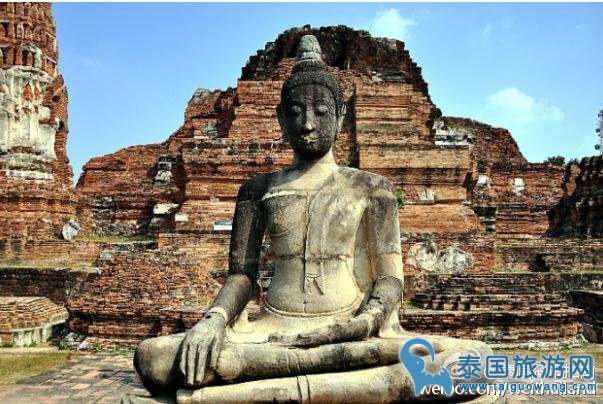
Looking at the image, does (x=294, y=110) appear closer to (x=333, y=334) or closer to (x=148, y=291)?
(x=333, y=334)

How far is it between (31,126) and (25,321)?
8.69 metres

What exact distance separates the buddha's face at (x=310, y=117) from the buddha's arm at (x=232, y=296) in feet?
1.83

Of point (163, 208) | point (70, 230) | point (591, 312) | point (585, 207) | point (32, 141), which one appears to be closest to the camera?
point (591, 312)

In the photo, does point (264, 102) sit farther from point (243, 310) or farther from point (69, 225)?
point (243, 310)

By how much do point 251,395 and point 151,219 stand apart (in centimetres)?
1822

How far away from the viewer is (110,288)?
10.6 metres

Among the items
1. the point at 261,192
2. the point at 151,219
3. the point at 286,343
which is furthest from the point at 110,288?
the point at 151,219

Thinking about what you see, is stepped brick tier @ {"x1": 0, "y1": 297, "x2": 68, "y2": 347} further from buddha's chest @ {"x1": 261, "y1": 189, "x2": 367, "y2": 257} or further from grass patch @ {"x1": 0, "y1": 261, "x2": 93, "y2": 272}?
buddha's chest @ {"x1": 261, "y1": 189, "x2": 367, "y2": 257}

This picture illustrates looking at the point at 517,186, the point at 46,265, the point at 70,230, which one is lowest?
the point at 46,265

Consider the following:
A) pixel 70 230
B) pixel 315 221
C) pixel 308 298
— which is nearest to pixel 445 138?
pixel 70 230

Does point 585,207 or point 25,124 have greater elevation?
point 25,124

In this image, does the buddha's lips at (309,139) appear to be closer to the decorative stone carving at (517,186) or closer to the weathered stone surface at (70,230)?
the weathered stone surface at (70,230)

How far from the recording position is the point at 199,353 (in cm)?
383

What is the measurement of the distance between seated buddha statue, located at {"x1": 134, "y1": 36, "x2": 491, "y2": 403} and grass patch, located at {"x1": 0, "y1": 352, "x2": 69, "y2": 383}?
14.4 feet
